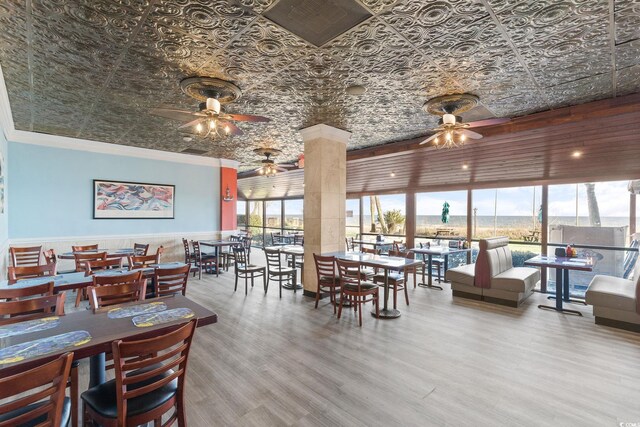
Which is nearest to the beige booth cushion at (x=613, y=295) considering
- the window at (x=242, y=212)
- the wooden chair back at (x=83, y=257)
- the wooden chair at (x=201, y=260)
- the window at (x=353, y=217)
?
the window at (x=353, y=217)

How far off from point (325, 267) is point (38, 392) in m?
3.81

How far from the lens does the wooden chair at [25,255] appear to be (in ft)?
18.1

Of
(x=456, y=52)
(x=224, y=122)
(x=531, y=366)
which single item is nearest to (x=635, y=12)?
(x=456, y=52)

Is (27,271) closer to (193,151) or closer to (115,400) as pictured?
(115,400)

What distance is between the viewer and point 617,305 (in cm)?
412

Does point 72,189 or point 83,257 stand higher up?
point 72,189

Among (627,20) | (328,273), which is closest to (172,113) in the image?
(328,273)

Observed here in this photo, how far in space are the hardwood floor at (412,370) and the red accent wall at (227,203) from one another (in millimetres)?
4942

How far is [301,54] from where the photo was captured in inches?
121

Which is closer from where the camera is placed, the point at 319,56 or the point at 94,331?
the point at 94,331

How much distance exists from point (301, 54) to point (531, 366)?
4.03 m

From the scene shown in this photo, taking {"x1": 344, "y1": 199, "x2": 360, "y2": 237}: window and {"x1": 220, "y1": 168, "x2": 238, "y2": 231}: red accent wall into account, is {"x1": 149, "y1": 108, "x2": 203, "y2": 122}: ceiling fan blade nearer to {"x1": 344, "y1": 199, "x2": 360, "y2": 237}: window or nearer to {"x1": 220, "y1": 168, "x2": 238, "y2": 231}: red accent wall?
{"x1": 220, "y1": 168, "x2": 238, "y2": 231}: red accent wall

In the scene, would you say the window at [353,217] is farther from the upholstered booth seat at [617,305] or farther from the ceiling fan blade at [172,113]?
the ceiling fan blade at [172,113]

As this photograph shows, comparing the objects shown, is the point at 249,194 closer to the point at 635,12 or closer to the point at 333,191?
the point at 333,191
